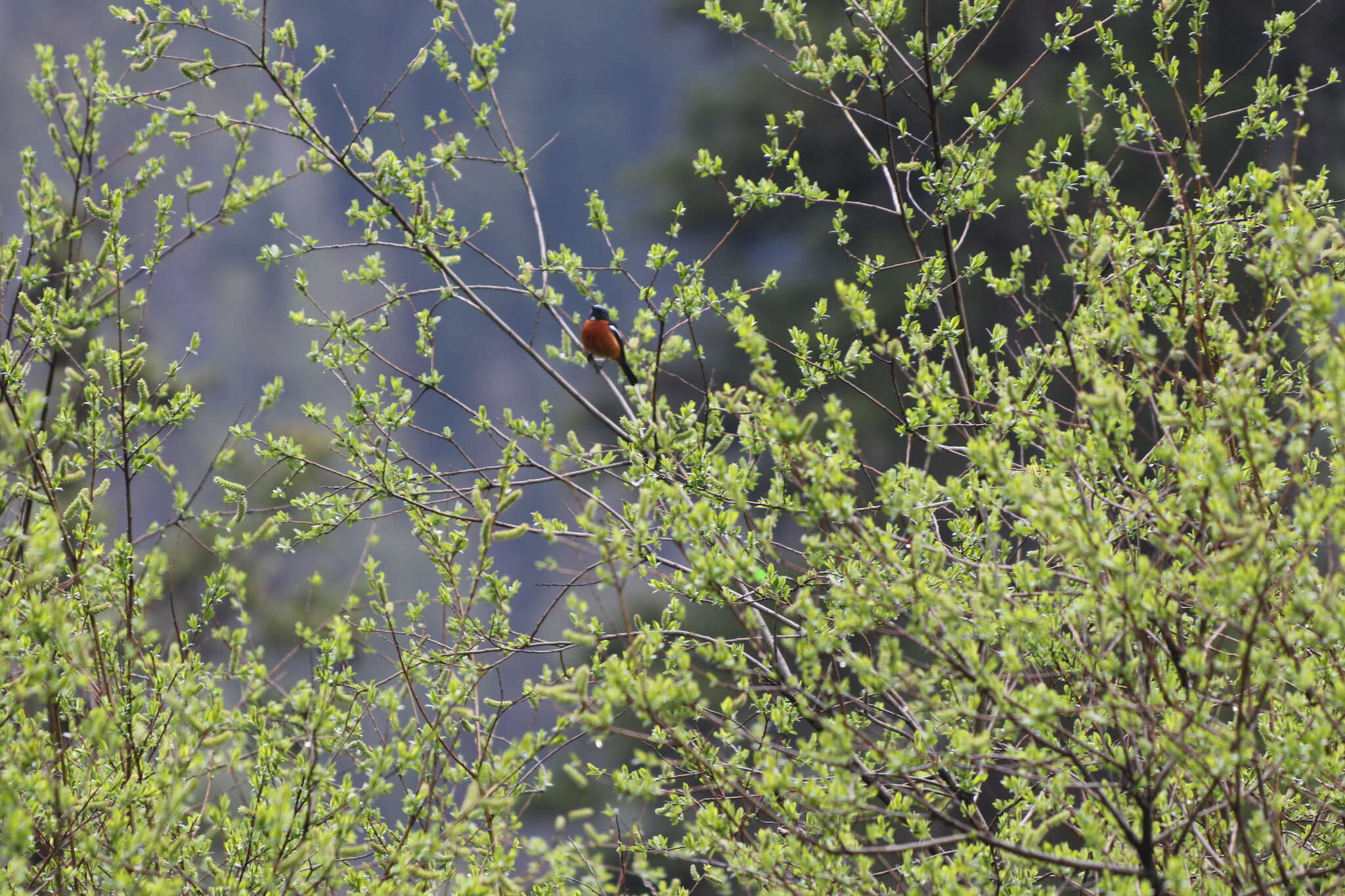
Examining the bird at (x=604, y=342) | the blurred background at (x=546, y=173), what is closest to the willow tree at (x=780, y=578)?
the bird at (x=604, y=342)

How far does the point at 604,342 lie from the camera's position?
3.95m

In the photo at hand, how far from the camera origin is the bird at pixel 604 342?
3938 mm

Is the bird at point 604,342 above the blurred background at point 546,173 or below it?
below

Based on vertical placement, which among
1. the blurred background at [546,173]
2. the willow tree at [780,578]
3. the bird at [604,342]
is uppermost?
the blurred background at [546,173]

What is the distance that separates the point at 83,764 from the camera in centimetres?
280

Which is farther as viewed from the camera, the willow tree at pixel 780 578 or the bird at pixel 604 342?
the bird at pixel 604 342

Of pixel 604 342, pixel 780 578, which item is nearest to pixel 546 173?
pixel 604 342

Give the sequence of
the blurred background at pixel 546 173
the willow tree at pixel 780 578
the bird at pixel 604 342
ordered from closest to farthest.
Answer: the willow tree at pixel 780 578, the bird at pixel 604 342, the blurred background at pixel 546 173

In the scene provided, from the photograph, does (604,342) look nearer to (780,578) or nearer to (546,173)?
(780,578)

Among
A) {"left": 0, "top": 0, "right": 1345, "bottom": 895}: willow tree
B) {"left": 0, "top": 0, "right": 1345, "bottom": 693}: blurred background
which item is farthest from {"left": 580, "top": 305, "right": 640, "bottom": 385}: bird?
{"left": 0, "top": 0, "right": 1345, "bottom": 693}: blurred background

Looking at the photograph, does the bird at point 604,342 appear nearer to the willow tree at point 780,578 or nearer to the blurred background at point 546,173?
the willow tree at point 780,578

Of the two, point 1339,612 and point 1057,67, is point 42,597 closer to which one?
point 1339,612

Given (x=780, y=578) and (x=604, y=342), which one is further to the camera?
(x=604, y=342)

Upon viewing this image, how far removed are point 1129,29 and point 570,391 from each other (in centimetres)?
1033
